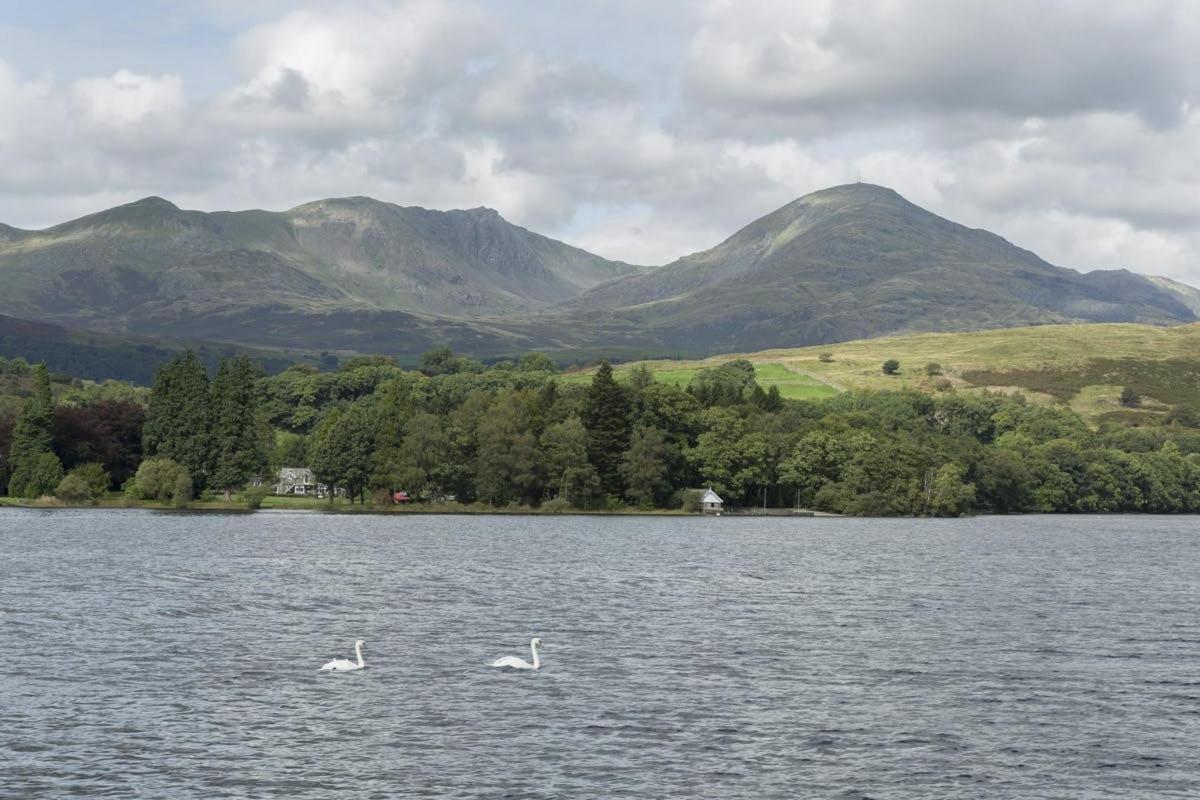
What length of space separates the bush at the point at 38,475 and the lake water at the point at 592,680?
86266 mm

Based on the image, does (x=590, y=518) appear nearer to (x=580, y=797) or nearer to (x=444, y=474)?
(x=444, y=474)

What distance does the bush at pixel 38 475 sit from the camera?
194625 millimetres

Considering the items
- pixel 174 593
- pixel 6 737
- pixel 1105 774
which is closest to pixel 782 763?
pixel 1105 774

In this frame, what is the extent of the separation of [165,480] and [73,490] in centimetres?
1283

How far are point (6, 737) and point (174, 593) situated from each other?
138ft

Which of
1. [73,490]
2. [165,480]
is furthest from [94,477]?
[165,480]

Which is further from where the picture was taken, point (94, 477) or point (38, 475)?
point (94, 477)

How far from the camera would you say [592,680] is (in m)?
55.5

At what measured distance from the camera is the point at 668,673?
57.0 m

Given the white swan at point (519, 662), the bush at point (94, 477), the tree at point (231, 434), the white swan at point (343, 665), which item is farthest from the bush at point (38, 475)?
the white swan at point (519, 662)

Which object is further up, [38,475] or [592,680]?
[38,475]

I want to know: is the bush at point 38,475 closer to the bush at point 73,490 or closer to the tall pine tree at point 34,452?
the tall pine tree at point 34,452

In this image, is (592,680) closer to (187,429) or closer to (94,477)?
(187,429)

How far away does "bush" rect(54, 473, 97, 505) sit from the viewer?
7554 inches
